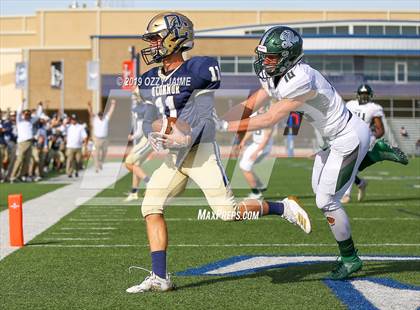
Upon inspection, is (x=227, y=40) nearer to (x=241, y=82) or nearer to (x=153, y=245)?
(x=241, y=82)

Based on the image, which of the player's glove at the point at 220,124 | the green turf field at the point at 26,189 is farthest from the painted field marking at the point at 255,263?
the green turf field at the point at 26,189

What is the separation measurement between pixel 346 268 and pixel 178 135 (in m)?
1.62

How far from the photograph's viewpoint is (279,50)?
6.12 metres

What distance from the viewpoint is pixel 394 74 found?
58938 millimetres

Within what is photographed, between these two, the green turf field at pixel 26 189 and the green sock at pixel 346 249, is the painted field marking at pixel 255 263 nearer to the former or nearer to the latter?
the green sock at pixel 346 249

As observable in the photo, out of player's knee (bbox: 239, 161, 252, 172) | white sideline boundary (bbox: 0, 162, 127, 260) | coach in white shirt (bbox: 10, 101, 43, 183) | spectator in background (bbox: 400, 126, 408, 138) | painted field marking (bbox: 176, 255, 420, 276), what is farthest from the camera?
spectator in background (bbox: 400, 126, 408, 138)

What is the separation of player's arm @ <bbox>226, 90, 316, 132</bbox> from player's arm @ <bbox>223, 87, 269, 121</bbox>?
234 mm

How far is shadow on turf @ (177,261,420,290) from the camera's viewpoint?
638 cm

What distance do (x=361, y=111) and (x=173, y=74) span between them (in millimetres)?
7424

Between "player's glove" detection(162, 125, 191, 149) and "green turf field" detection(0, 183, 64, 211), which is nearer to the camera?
"player's glove" detection(162, 125, 191, 149)

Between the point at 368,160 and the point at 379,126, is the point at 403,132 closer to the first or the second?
the point at 379,126

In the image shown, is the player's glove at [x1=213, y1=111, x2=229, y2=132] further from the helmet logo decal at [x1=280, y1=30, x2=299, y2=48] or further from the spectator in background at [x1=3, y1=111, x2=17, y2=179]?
the spectator in background at [x1=3, y1=111, x2=17, y2=179]

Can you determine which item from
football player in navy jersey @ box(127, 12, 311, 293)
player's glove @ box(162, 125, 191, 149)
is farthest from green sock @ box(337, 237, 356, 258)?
player's glove @ box(162, 125, 191, 149)

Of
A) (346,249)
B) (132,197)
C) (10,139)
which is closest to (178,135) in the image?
(346,249)
